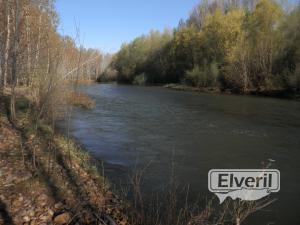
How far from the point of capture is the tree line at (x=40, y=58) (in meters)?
7.79

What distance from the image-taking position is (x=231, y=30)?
4903cm

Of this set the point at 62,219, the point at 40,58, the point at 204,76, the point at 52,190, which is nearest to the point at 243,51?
the point at 204,76

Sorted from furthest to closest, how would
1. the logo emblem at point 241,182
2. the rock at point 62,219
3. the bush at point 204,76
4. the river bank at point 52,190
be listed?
the bush at point 204,76
the river bank at point 52,190
the rock at point 62,219
the logo emblem at point 241,182

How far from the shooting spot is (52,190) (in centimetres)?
637

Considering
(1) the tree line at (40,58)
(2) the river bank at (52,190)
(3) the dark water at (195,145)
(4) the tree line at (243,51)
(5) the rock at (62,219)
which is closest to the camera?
(5) the rock at (62,219)

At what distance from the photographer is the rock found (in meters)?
5.30

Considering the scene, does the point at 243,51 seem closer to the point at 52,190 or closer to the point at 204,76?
the point at 204,76

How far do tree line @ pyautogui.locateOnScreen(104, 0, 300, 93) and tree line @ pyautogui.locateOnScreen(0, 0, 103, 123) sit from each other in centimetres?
2720

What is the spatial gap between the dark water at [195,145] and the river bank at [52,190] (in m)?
1.32

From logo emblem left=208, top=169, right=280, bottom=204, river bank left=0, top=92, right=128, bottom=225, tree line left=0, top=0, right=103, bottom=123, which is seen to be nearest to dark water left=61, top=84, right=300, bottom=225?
river bank left=0, top=92, right=128, bottom=225

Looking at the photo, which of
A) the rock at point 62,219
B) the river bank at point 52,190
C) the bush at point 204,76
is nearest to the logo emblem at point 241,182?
the river bank at point 52,190

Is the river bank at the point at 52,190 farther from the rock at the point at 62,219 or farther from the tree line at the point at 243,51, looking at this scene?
the tree line at the point at 243,51

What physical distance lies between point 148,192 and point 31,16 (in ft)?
63.9

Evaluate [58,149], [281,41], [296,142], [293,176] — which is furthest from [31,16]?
[281,41]
